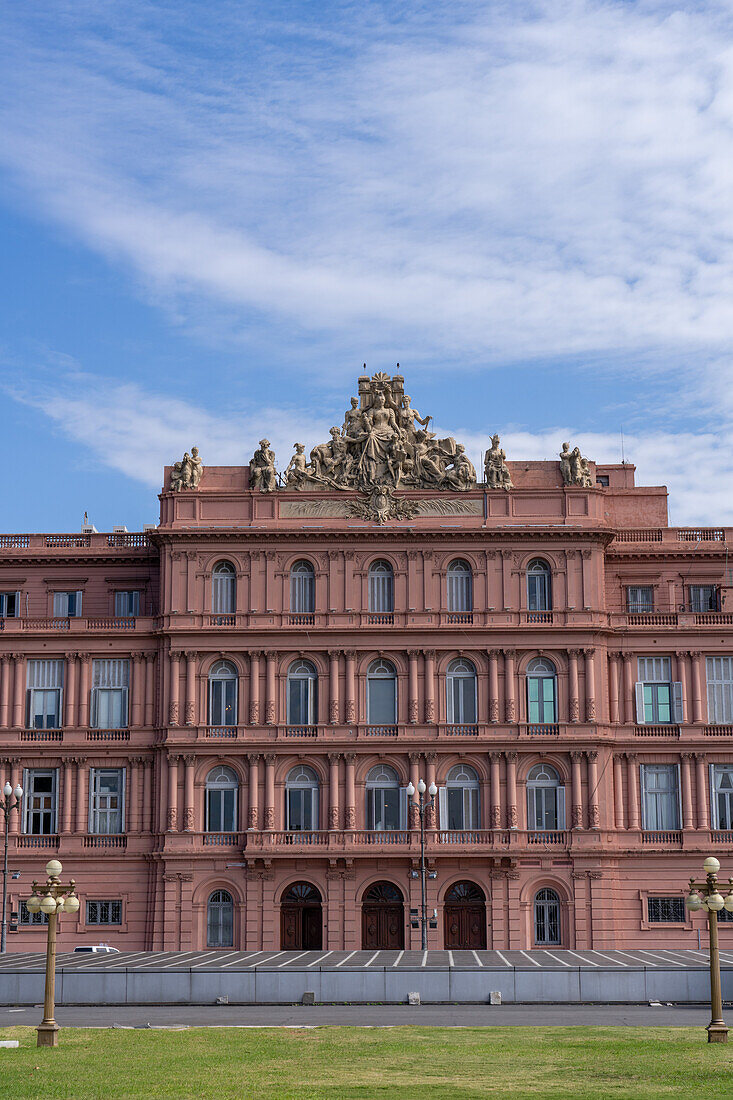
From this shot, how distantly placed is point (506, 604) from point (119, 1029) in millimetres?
37289

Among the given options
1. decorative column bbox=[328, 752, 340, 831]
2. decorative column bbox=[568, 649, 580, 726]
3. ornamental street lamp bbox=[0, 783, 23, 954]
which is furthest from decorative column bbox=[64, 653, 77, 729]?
decorative column bbox=[568, 649, 580, 726]

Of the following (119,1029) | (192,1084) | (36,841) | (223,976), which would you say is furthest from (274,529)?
(192,1084)

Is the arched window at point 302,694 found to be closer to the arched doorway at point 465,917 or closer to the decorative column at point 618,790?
the arched doorway at point 465,917

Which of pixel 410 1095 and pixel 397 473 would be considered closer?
pixel 410 1095

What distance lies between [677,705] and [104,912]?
2947 centimetres

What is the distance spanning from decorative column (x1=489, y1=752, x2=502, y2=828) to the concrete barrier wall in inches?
914

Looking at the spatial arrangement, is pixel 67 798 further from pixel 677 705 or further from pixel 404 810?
pixel 677 705

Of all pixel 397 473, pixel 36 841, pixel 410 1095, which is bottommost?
pixel 410 1095

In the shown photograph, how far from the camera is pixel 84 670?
252 ft

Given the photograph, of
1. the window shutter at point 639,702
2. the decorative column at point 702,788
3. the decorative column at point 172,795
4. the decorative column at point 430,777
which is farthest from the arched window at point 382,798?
the decorative column at point 702,788

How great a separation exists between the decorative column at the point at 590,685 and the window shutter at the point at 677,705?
443 centimetres

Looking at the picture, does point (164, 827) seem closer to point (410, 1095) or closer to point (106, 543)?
point (106, 543)

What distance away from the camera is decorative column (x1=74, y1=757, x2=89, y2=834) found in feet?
246

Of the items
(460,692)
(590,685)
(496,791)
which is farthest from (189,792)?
(590,685)
